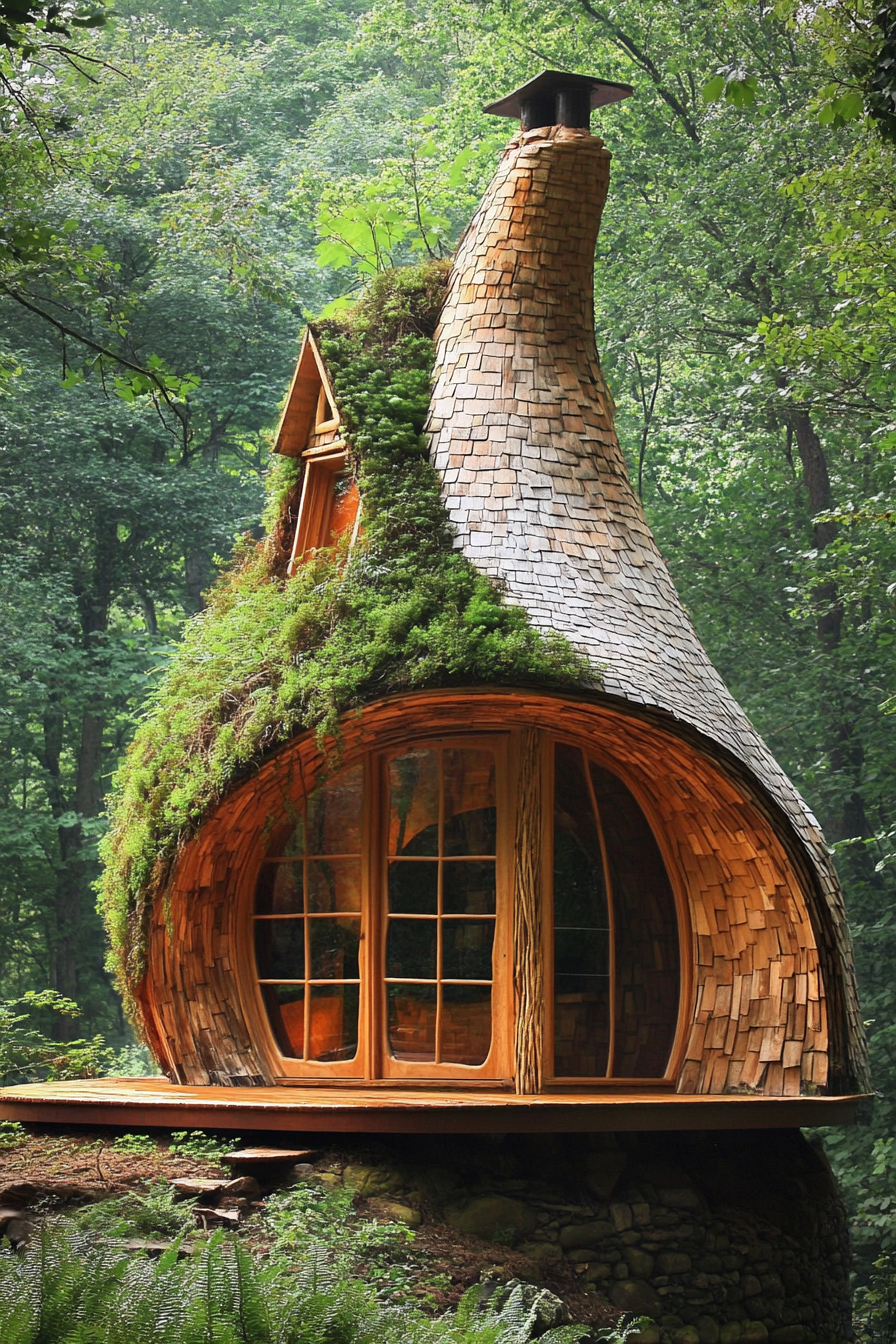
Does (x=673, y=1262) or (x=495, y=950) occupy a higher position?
(x=495, y=950)

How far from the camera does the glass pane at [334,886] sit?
7590 mm

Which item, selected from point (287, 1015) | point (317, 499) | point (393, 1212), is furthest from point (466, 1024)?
point (317, 499)

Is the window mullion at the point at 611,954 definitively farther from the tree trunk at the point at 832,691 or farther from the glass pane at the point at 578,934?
the tree trunk at the point at 832,691

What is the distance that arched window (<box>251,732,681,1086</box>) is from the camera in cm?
726

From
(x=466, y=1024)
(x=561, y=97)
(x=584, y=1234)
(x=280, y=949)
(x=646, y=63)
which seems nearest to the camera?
(x=584, y=1234)

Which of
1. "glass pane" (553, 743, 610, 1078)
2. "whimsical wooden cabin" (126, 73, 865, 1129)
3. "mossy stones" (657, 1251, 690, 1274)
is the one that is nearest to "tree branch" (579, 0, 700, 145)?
"whimsical wooden cabin" (126, 73, 865, 1129)

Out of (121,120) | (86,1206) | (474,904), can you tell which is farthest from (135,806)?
(121,120)

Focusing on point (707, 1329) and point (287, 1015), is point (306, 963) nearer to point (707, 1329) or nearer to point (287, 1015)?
point (287, 1015)

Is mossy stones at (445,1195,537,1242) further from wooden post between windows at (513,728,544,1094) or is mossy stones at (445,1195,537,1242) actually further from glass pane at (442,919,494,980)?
glass pane at (442,919,494,980)

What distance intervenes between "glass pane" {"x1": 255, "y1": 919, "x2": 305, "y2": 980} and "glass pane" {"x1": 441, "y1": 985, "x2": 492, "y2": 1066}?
0.94 metres

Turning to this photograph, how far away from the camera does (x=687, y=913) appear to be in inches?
299

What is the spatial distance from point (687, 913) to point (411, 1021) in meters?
1.69

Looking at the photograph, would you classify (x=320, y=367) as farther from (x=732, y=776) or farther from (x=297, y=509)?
(x=732, y=776)

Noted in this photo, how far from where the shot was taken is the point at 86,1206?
17.3 feet
